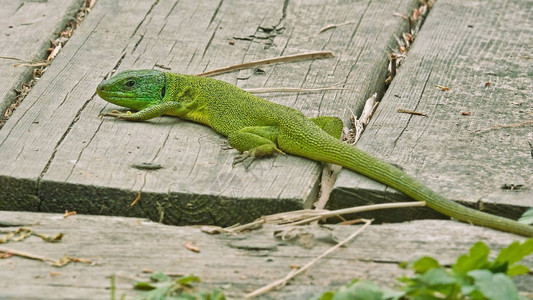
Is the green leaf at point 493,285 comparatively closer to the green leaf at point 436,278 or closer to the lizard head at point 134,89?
the green leaf at point 436,278

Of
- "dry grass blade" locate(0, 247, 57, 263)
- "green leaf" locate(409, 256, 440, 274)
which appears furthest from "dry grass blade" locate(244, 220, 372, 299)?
"dry grass blade" locate(0, 247, 57, 263)

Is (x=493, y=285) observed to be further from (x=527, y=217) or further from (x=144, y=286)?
(x=144, y=286)

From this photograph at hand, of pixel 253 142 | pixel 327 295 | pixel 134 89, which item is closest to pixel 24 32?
pixel 134 89

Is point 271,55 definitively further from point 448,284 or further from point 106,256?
point 448,284

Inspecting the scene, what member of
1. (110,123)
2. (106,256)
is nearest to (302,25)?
(110,123)

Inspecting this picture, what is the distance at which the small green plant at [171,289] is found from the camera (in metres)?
2.98

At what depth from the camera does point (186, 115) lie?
5.22 m

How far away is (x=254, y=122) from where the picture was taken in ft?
16.0

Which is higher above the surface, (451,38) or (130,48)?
(451,38)

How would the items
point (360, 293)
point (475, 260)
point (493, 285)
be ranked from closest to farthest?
point (493, 285), point (360, 293), point (475, 260)

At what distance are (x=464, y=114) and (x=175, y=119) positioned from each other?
1.79 m

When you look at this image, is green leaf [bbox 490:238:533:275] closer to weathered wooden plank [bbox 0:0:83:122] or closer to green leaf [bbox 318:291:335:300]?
green leaf [bbox 318:291:335:300]

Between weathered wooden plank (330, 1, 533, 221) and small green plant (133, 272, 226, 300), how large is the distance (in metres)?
1.10

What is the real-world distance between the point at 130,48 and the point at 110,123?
1.10 m
